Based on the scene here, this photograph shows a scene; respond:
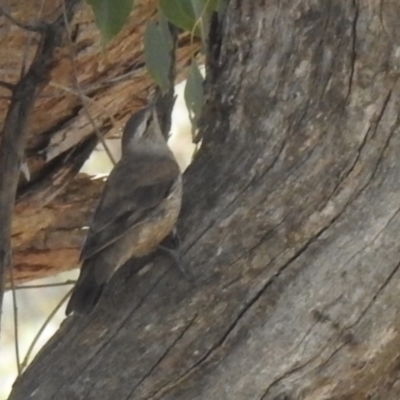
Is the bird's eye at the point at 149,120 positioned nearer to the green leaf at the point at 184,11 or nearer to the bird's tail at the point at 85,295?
the bird's tail at the point at 85,295

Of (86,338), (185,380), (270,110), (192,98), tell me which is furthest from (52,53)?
(185,380)

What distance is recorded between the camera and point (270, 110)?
90.5 inches

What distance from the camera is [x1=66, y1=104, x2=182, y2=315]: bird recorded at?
2.29 metres

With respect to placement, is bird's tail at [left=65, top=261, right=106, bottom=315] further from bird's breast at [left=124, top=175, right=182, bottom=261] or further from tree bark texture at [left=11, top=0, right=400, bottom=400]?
bird's breast at [left=124, top=175, right=182, bottom=261]

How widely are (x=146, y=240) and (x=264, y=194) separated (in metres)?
0.36

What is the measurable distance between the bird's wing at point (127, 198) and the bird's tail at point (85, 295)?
8 cm

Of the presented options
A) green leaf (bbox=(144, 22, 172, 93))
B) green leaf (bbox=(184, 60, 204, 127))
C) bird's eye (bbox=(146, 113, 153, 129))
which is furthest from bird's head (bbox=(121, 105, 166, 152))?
green leaf (bbox=(144, 22, 172, 93))

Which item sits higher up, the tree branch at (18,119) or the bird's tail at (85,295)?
the tree branch at (18,119)

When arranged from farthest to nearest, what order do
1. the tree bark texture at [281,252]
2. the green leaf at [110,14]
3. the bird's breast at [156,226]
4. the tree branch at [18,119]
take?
1. the tree branch at [18,119]
2. the bird's breast at [156,226]
3. the tree bark texture at [281,252]
4. the green leaf at [110,14]

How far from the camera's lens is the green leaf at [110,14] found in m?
1.90

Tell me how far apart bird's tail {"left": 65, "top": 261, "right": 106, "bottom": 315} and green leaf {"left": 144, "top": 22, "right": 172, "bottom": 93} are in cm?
42

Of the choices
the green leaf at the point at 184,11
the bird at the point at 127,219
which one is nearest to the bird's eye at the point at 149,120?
the bird at the point at 127,219

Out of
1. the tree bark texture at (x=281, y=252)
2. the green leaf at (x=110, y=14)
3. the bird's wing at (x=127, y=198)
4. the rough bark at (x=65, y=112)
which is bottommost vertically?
the tree bark texture at (x=281, y=252)

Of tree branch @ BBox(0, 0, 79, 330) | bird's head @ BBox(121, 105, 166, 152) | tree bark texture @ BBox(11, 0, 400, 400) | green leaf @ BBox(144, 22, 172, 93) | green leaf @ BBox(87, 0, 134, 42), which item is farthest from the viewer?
bird's head @ BBox(121, 105, 166, 152)
